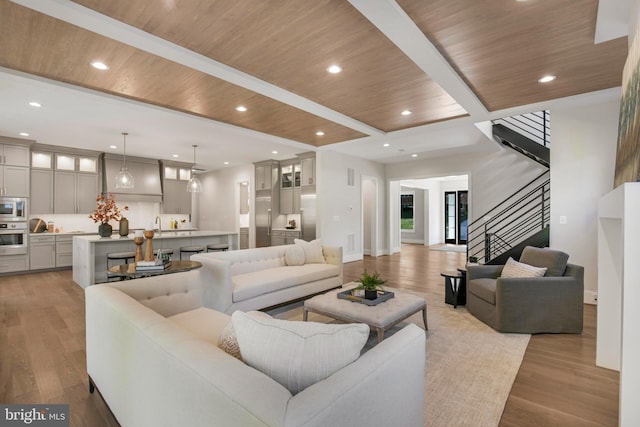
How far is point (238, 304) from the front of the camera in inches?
139

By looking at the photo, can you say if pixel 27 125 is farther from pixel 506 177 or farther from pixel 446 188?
pixel 446 188

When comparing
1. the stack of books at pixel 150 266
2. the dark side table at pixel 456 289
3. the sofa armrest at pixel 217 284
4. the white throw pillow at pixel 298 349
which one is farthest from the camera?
the dark side table at pixel 456 289

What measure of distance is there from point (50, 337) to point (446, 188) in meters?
12.8

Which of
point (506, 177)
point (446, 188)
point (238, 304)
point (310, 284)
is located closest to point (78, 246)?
point (238, 304)

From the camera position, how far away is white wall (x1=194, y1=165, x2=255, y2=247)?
9.45m

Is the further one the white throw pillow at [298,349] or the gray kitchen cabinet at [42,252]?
the gray kitchen cabinet at [42,252]

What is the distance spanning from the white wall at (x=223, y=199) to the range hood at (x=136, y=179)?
2136mm

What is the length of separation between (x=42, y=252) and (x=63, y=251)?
0.35 m

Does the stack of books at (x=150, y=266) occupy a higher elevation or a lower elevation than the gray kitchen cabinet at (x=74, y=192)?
lower

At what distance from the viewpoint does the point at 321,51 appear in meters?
2.92

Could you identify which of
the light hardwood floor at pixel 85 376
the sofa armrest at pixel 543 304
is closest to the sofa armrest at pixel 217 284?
the light hardwood floor at pixel 85 376

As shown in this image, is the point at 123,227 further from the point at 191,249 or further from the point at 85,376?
the point at 85,376

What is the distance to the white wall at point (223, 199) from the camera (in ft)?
31.0

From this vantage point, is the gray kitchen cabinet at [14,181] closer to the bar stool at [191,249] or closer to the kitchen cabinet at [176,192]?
the kitchen cabinet at [176,192]
